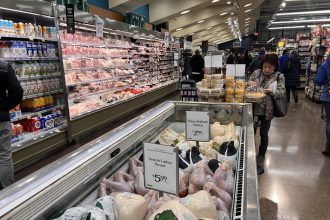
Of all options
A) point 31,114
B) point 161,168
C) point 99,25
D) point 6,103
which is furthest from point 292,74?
point 161,168

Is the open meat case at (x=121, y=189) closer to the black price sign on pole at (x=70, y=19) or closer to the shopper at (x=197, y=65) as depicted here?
the black price sign on pole at (x=70, y=19)

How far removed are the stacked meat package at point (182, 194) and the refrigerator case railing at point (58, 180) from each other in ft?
0.28

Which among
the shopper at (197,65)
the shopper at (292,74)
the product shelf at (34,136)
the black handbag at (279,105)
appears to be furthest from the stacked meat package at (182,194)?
the shopper at (197,65)

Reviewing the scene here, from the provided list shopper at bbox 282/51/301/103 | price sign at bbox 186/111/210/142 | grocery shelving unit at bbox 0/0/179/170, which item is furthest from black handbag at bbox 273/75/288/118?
shopper at bbox 282/51/301/103

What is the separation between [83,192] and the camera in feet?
4.69

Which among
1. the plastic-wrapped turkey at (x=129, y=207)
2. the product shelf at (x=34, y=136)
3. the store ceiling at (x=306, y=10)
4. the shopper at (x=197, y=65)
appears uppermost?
the store ceiling at (x=306, y=10)

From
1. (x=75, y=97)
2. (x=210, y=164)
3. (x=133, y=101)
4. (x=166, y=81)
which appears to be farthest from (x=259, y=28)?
(x=210, y=164)

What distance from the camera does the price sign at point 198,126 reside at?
2.11 m

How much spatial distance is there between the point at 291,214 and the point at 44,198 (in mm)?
2810

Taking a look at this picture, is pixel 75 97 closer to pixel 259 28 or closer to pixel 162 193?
pixel 162 193

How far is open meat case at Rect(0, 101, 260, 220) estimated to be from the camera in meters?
1.10

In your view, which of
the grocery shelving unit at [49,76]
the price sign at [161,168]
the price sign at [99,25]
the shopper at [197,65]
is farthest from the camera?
the shopper at [197,65]

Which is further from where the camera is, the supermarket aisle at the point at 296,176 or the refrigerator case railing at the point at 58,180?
the supermarket aisle at the point at 296,176

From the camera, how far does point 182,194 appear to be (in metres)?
1.55
